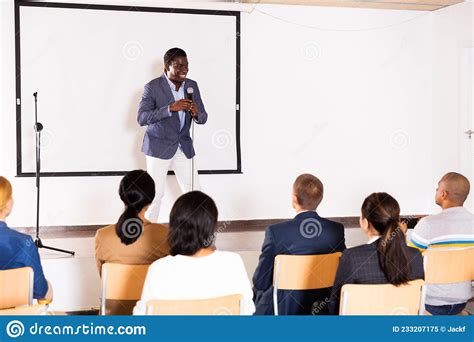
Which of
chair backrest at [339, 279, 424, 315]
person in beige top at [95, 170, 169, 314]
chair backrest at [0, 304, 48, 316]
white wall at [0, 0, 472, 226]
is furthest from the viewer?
white wall at [0, 0, 472, 226]

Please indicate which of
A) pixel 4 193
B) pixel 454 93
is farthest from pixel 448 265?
pixel 454 93

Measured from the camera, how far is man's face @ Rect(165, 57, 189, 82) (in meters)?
5.11

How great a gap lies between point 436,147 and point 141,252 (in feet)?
15.6

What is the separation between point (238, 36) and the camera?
6035mm

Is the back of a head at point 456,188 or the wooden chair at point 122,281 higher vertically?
the back of a head at point 456,188

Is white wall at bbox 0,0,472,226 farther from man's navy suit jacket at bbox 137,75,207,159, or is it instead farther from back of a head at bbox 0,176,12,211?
back of a head at bbox 0,176,12,211

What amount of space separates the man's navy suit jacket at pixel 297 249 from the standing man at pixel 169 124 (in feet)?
7.46

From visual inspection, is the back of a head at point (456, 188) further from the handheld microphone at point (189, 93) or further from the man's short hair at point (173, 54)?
the man's short hair at point (173, 54)

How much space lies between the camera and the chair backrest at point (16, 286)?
233cm

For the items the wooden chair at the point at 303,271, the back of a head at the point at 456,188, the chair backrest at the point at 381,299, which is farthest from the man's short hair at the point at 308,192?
the chair backrest at the point at 381,299

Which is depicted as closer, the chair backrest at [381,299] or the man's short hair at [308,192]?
the chair backrest at [381,299]

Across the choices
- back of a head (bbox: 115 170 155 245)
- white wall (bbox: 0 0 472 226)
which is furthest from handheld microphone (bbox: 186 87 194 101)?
back of a head (bbox: 115 170 155 245)

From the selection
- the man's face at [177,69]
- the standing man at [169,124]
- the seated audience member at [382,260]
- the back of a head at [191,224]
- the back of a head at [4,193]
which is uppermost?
the man's face at [177,69]

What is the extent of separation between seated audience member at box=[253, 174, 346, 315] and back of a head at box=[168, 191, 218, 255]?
2.03 ft
